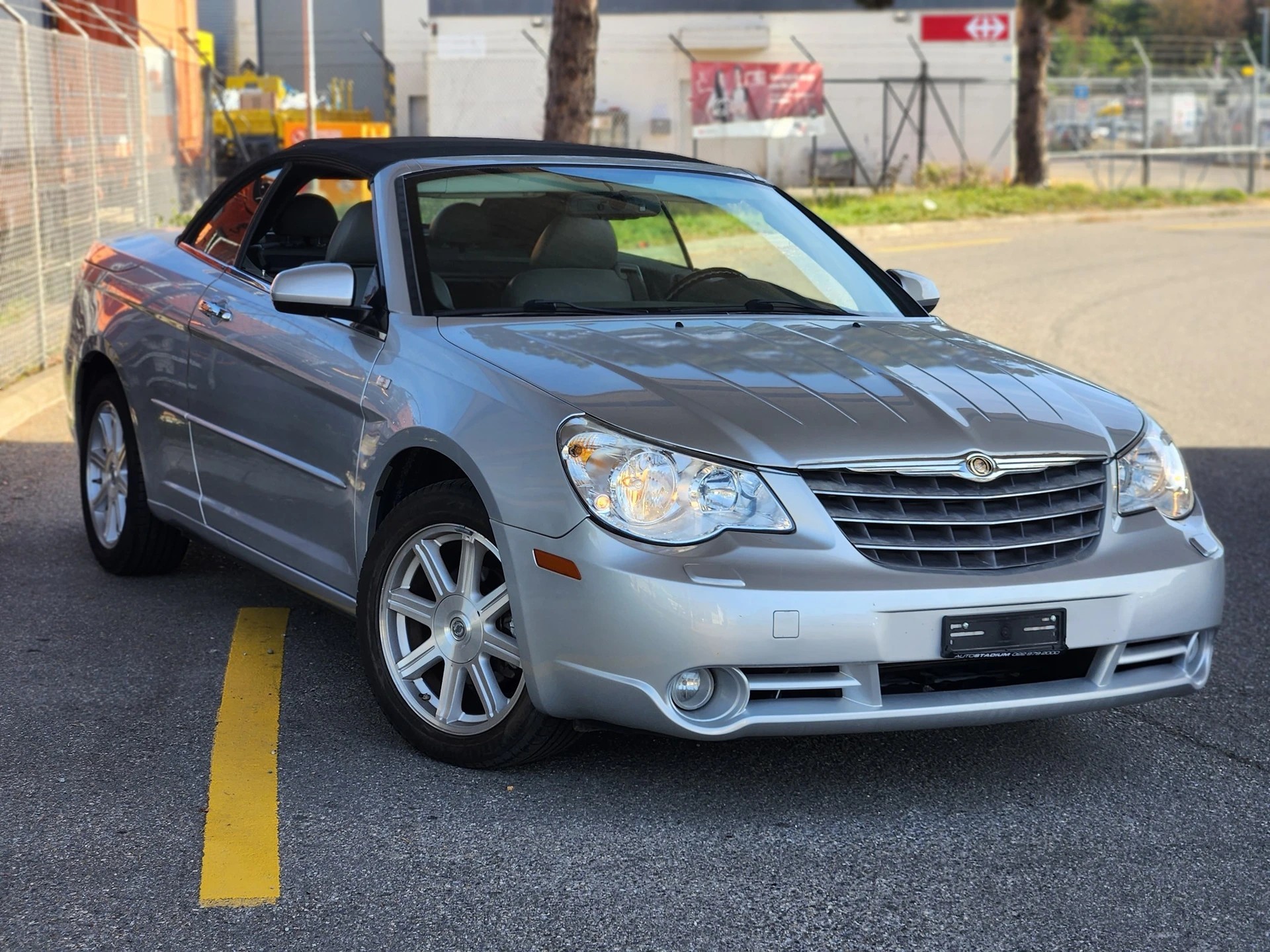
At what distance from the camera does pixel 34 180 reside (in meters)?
10.1

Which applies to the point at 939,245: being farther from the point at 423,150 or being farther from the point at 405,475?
the point at 405,475

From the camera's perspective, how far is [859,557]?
337 centimetres

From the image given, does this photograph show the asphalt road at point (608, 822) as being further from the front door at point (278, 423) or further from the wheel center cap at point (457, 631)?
the front door at point (278, 423)

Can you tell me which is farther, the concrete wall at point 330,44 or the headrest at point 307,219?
the concrete wall at point 330,44

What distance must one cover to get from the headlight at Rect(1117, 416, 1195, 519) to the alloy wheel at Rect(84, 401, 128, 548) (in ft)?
11.1

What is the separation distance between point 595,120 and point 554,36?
57.7 ft

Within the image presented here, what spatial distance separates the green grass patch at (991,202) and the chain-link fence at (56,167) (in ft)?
34.8

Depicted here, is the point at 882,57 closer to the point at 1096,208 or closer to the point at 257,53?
the point at 1096,208

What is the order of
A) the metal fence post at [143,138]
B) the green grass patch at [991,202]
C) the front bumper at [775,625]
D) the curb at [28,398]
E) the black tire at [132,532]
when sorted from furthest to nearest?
the green grass patch at [991,202]
the metal fence post at [143,138]
the curb at [28,398]
the black tire at [132,532]
the front bumper at [775,625]

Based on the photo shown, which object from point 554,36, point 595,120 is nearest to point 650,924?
point 554,36

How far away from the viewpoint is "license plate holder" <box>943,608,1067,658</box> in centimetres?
341

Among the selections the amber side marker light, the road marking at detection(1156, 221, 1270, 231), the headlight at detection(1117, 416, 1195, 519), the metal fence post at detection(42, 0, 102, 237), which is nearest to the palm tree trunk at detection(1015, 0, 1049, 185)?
the road marking at detection(1156, 221, 1270, 231)

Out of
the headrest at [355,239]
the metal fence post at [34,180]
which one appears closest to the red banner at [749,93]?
the metal fence post at [34,180]

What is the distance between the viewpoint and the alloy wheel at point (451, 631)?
3719 millimetres
